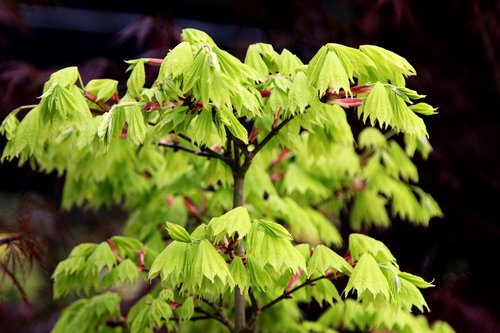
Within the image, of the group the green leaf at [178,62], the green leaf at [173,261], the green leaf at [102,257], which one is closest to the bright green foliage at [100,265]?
the green leaf at [102,257]

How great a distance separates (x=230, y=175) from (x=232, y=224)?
632 mm

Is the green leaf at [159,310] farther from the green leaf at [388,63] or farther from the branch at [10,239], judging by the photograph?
the green leaf at [388,63]

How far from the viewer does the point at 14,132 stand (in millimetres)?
1759

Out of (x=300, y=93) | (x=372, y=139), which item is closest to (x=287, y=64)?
(x=300, y=93)

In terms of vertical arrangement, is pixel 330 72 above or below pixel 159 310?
above

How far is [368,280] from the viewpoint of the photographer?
1.58m

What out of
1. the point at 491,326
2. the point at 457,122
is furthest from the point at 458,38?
the point at 491,326

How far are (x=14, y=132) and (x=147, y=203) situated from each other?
2.56 feet

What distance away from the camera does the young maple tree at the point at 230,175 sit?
153 cm

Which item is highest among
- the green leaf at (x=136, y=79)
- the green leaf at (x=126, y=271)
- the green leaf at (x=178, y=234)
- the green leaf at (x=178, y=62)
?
the green leaf at (x=178, y=62)

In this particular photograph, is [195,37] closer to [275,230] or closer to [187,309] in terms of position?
[275,230]

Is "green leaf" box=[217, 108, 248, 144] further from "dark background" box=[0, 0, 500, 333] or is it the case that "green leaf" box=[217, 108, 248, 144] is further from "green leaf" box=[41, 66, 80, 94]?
"dark background" box=[0, 0, 500, 333]

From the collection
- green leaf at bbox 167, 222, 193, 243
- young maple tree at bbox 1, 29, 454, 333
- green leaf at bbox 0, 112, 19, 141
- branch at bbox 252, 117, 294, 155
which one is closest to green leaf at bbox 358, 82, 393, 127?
young maple tree at bbox 1, 29, 454, 333

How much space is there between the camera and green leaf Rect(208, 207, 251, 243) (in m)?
1.50
